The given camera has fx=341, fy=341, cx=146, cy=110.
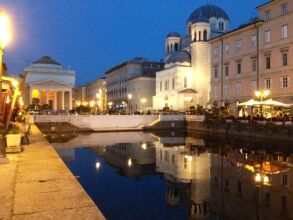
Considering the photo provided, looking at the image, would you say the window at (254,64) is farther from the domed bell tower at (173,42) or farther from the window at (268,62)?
the domed bell tower at (173,42)

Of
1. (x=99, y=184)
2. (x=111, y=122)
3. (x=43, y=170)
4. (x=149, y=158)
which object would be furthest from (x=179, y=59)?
(x=43, y=170)

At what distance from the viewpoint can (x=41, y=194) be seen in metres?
8.00

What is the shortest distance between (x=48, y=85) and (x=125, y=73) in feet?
90.9

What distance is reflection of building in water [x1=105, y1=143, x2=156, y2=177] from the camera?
2055 cm

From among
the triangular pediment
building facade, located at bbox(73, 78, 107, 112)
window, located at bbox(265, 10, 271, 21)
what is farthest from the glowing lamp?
building facade, located at bbox(73, 78, 107, 112)

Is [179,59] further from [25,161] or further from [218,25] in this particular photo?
[25,161]

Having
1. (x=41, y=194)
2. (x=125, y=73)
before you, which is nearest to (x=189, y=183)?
(x=41, y=194)

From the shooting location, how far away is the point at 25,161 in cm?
1283

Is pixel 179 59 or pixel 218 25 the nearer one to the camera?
pixel 179 59

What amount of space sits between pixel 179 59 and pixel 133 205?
59.8 metres

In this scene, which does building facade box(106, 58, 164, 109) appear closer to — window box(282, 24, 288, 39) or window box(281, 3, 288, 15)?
window box(281, 3, 288, 15)

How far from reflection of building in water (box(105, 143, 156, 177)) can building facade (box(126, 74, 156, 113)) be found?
188ft

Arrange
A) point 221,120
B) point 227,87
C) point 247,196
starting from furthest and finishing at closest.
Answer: point 227,87 → point 221,120 → point 247,196

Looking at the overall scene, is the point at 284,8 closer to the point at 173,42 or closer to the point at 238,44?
the point at 238,44
